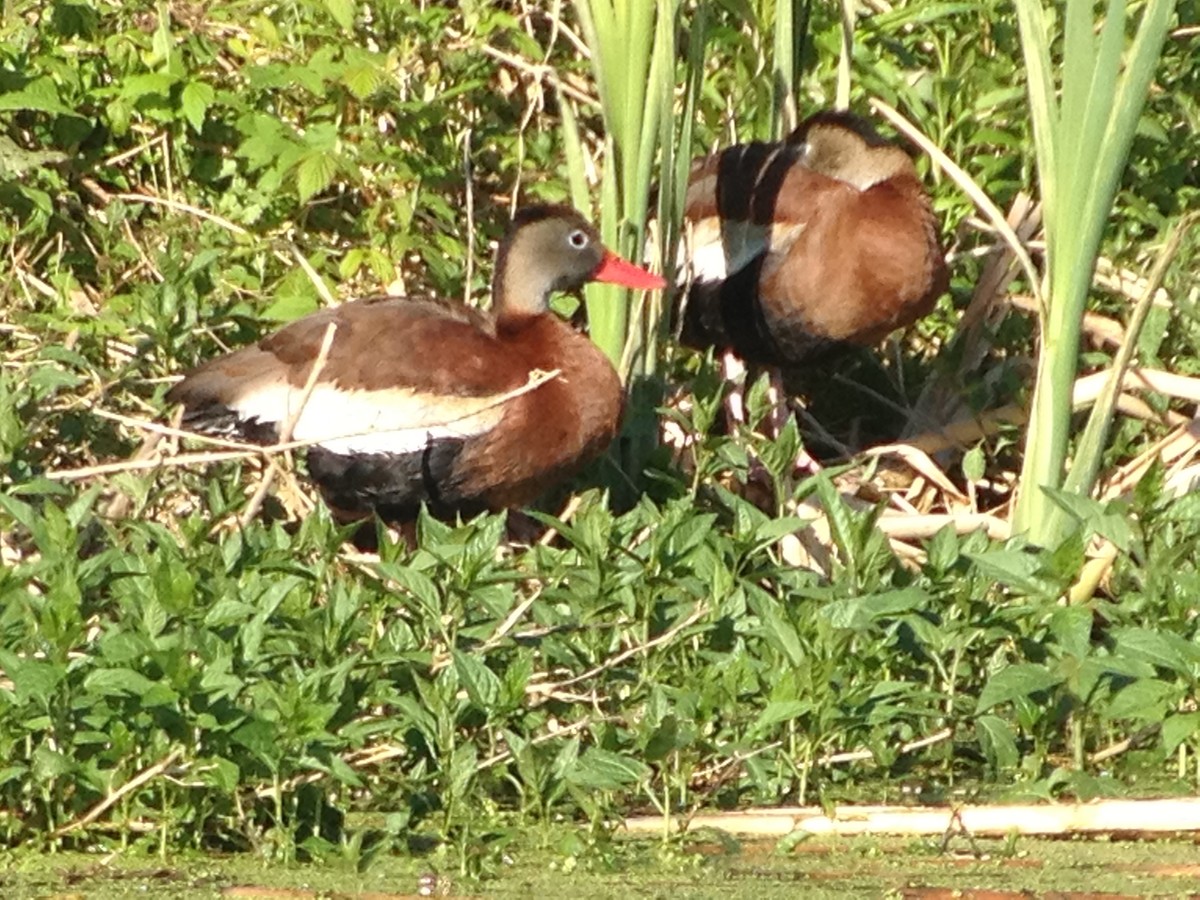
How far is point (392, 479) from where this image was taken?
632 cm

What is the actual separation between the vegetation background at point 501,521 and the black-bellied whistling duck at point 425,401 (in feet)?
0.52

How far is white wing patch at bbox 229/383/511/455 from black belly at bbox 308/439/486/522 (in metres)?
0.03

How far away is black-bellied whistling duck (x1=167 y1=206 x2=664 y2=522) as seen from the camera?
623cm

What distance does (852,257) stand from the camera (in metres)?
7.22

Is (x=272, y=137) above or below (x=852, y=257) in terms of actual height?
above

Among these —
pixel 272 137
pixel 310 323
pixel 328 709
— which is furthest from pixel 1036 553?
pixel 272 137

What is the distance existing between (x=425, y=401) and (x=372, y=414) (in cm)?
15

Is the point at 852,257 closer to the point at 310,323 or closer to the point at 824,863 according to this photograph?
the point at 310,323

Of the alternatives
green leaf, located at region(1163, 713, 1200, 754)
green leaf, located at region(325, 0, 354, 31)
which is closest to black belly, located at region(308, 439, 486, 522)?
green leaf, located at region(325, 0, 354, 31)

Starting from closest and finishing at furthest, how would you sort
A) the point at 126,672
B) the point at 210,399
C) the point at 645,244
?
the point at 126,672 < the point at 210,399 < the point at 645,244

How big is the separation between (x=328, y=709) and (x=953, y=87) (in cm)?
388

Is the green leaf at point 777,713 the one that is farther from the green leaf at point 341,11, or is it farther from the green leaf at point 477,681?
the green leaf at point 341,11

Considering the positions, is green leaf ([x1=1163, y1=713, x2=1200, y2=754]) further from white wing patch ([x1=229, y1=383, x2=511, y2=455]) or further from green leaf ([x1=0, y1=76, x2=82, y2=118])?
green leaf ([x1=0, y1=76, x2=82, y2=118])

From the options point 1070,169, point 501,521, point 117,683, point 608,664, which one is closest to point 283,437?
point 501,521
